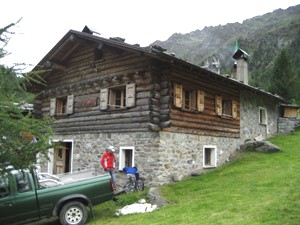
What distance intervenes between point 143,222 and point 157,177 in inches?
160

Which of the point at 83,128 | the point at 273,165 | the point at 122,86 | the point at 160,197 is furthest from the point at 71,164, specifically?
the point at 273,165

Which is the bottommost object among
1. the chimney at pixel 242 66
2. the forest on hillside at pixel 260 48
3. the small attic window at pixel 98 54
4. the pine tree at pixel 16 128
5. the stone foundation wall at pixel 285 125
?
the pine tree at pixel 16 128

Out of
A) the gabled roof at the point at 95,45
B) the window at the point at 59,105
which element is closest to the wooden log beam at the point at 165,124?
the gabled roof at the point at 95,45

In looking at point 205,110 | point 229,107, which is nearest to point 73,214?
point 205,110

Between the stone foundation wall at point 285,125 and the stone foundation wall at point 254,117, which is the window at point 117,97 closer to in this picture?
the stone foundation wall at point 254,117

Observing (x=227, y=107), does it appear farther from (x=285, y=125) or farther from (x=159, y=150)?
(x=285, y=125)

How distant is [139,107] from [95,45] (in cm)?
419

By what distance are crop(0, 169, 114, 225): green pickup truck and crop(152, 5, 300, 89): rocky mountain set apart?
1495cm

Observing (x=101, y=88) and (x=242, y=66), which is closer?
(x=101, y=88)

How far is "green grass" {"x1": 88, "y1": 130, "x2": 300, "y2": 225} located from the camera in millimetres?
8250

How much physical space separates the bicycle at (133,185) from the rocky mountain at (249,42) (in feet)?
39.4

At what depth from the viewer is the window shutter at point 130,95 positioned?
13.8 metres

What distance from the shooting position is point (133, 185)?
12.7 m

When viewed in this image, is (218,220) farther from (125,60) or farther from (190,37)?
(190,37)
